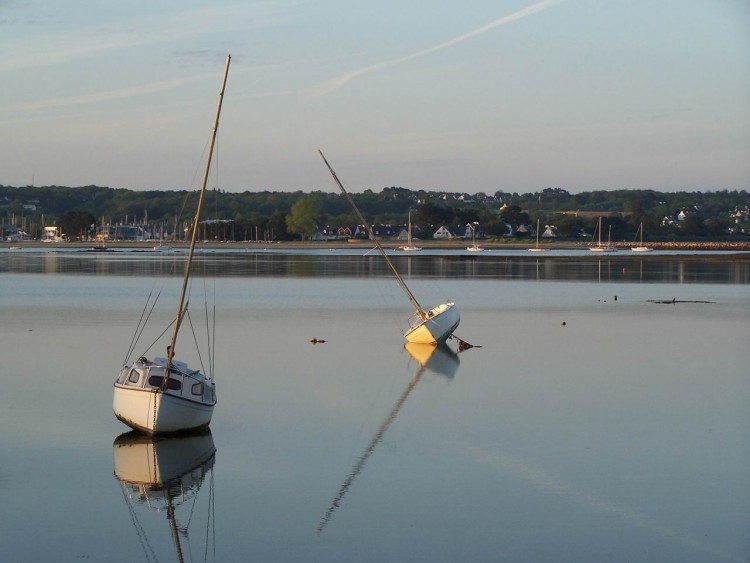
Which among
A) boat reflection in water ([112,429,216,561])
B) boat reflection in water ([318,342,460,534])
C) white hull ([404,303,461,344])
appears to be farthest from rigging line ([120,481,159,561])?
white hull ([404,303,461,344])

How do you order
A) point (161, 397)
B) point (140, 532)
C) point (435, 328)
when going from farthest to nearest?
point (435, 328), point (161, 397), point (140, 532)

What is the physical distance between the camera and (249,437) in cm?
2616

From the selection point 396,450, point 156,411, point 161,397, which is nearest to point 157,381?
point 161,397

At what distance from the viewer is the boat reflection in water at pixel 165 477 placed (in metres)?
19.2

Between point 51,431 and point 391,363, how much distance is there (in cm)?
1538

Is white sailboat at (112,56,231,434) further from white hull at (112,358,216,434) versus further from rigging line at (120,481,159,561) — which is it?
rigging line at (120,481,159,561)

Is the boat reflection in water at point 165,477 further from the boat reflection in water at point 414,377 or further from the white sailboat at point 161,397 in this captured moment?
the boat reflection in water at point 414,377

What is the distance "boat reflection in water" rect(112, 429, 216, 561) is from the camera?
63.1 ft

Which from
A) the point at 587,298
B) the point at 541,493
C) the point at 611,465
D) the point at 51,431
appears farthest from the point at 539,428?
the point at 587,298

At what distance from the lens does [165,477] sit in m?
22.6

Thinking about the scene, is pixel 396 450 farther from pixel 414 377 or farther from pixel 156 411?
→ pixel 414 377

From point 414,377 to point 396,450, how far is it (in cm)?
1144

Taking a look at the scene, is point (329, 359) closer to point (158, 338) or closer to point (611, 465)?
point (158, 338)

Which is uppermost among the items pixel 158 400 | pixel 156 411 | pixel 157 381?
pixel 157 381
